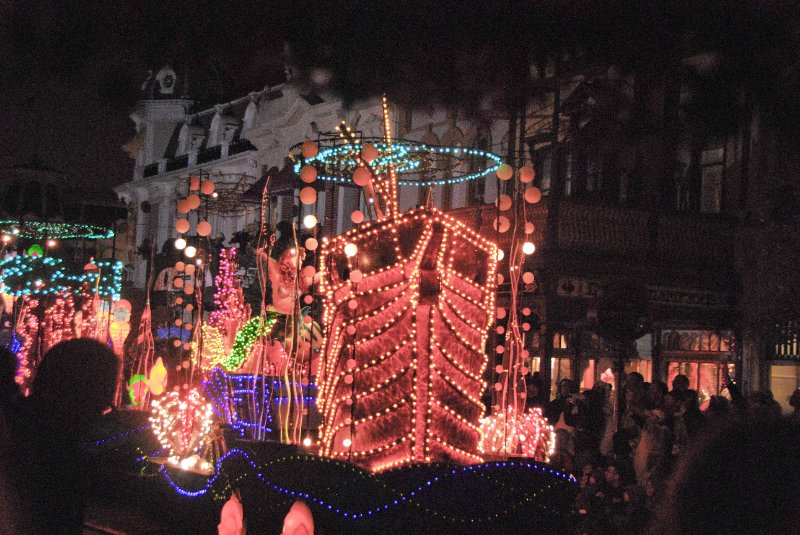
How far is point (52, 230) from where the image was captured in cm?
2272

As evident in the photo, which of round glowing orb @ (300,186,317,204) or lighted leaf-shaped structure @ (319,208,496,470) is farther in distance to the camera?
round glowing orb @ (300,186,317,204)

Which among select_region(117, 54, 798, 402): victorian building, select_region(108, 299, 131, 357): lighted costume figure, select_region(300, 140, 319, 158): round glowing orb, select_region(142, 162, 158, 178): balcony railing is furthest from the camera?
select_region(142, 162, 158, 178): balcony railing

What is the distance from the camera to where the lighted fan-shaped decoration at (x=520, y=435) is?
9.77m

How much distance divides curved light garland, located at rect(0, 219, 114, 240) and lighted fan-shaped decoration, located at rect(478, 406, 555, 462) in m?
13.4

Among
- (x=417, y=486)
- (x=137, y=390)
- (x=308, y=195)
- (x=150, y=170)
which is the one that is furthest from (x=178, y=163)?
(x=417, y=486)

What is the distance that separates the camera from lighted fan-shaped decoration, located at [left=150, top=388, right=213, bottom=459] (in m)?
11.2

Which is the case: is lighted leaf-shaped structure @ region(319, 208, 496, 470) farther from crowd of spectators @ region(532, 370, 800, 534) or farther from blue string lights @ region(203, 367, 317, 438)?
blue string lights @ region(203, 367, 317, 438)

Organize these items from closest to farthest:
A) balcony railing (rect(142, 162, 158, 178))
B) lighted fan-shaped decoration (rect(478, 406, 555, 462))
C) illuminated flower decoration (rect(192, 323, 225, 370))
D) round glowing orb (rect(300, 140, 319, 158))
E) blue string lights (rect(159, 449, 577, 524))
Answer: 1. blue string lights (rect(159, 449, 577, 524))
2. round glowing orb (rect(300, 140, 319, 158))
3. lighted fan-shaped decoration (rect(478, 406, 555, 462))
4. illuminated flower decoration (rect(192, 323, 225, 370))
5. balcony railing (rect(142, 162, 158, 178))

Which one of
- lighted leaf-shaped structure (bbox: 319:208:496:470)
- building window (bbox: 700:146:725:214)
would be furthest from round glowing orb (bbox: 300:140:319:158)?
building window (bbox: 700:146:725:214)

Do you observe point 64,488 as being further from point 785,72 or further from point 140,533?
point 140,533

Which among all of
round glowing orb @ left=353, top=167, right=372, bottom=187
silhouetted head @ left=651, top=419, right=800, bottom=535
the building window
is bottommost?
silhouetted head @ left=651, top=419, right=800, bottom=535

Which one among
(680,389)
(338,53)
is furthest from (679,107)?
(680,389)

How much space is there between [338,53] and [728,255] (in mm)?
16642

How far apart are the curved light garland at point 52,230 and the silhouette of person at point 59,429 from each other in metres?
17.7
